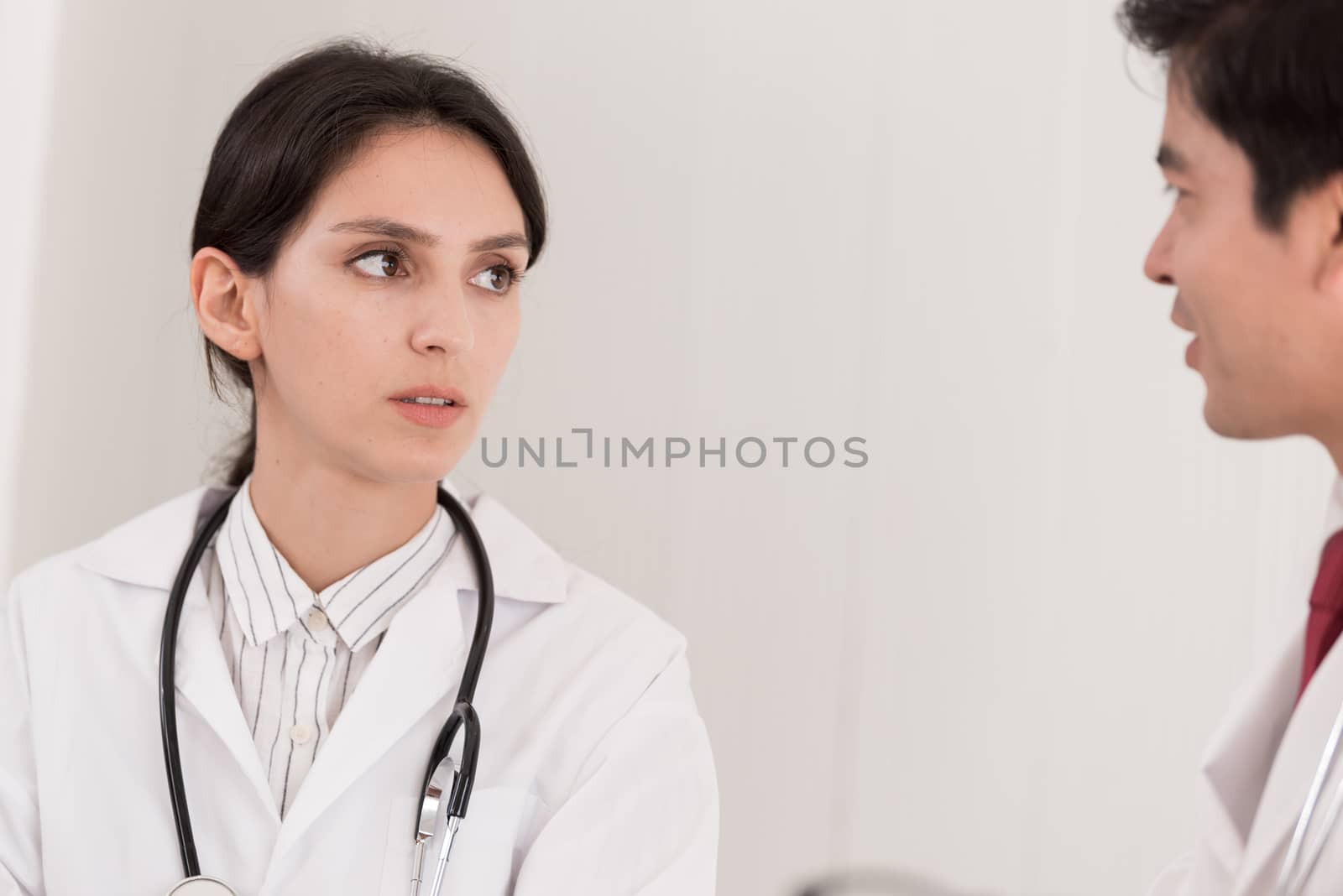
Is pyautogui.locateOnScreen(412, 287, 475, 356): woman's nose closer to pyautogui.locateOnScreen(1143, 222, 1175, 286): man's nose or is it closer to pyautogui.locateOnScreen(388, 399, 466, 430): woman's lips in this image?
pyautogui.locateOnScreen(388, 399, 466, 430): woman's lips

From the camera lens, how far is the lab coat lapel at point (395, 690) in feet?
3.69

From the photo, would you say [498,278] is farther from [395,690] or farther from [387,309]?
[395,690]

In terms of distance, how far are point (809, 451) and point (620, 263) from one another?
363mm

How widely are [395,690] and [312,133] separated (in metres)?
0.57

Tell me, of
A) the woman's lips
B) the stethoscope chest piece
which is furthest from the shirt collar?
the stethoscope chest piece

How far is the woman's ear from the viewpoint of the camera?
131 centimetres

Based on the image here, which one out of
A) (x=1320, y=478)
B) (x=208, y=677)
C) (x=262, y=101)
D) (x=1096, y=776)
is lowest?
(x=1096, y=776)

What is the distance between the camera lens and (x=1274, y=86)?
0.84 m

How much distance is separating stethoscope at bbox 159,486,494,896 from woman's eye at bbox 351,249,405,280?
33cm

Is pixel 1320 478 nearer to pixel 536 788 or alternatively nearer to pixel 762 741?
pixel 762 741

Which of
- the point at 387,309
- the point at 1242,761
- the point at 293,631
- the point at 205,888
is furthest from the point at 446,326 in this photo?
the point at 1242,761

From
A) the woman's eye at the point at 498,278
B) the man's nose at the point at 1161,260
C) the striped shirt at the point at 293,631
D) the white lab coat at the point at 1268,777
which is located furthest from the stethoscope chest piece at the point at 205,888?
the man's nose at the point at 1161,260

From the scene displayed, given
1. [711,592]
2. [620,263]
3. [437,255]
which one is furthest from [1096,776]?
[437,255]

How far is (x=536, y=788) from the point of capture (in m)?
1.19
